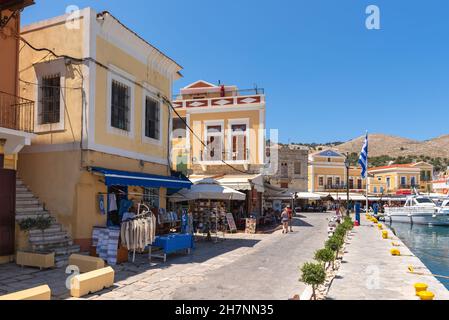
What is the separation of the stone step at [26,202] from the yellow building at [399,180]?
201 feet

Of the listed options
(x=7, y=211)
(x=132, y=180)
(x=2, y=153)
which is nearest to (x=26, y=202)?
(x=7, y=211)

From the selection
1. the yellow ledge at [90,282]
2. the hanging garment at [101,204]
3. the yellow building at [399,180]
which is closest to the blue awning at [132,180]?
the hanging garment at [101,204]

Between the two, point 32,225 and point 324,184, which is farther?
point 324,184

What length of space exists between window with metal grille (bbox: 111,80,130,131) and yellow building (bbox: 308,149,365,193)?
4872 centimetres

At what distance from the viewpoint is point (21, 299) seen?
6.06m

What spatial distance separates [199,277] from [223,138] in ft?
56.0

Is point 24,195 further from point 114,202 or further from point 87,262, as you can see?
point 87,262

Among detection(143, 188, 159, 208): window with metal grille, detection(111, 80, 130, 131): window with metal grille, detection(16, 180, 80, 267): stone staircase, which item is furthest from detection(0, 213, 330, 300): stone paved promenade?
detection(111, 80, 130, 131): window with metal grille

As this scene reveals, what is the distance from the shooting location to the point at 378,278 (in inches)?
392

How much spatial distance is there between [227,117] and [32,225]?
56.8ft

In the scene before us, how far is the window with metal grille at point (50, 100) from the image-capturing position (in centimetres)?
1305

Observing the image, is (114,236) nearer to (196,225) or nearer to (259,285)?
(259,285)

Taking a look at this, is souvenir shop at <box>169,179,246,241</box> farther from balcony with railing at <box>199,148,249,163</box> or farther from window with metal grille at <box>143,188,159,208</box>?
balcony with railing at <box>199,148,249,163</box>
